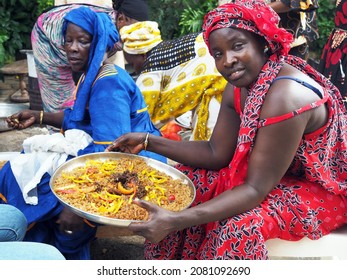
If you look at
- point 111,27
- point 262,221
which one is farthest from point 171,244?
point 111,27

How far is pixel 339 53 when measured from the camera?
3.39m

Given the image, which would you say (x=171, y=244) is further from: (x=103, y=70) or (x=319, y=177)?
(x=103, y=70)

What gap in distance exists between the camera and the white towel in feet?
7.96

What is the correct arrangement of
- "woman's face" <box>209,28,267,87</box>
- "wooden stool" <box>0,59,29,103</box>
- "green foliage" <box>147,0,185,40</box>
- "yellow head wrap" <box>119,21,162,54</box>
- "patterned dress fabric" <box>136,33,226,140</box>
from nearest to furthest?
1. "woman's face" <box>209,28,267,87</box>
2. "patterned dress fabric" <box>136,33,226,140</box>
3. "yellow head wrap" <box>119,21,162,54</box>
4. "wooden stool" <box>0,59,29,103</box>
5. "green foliage" <box>147,0,185,40</box>

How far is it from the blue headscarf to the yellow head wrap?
705 mm

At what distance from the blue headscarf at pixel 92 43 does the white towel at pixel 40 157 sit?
0.19 meters

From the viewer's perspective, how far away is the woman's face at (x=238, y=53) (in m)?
1.96

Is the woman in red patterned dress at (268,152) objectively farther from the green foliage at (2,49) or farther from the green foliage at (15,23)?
the green foliage at (15,23)

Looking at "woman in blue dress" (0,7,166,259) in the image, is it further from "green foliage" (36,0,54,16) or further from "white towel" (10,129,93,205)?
"green foliage" (36,0,54,16)

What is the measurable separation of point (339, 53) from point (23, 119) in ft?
7.24

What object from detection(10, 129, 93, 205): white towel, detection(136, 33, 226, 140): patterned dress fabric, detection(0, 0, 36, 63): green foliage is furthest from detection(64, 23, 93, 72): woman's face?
detection(0, 0, 36, 63): green foliage

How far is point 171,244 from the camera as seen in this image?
2.34 m

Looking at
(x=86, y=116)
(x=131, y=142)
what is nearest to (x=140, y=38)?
(x=86, y=116)
